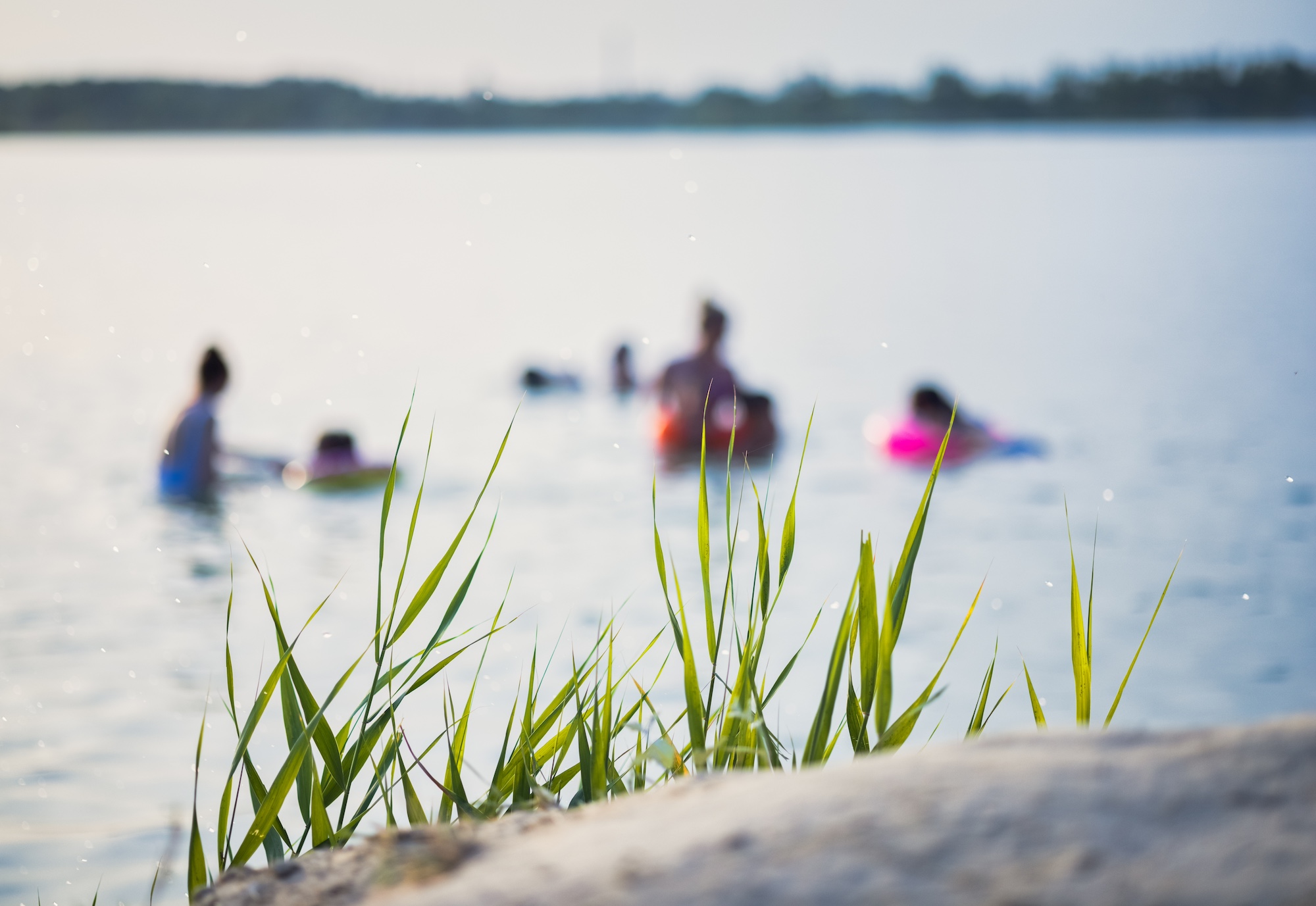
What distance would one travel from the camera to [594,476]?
1193 cm

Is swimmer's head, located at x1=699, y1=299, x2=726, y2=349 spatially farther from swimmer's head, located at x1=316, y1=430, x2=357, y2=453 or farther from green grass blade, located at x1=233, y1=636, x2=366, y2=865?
green grass blade, located at x1=233, y1=636, x2=366, y2=865

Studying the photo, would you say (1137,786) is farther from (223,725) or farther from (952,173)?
(952,173)

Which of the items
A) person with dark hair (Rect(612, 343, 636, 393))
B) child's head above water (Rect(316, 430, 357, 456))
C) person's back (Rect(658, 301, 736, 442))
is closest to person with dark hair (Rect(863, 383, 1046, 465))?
person's back (Rect(658, 301, 736, 442))

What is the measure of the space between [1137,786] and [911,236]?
48965mm

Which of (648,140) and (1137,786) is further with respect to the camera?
(648,140)

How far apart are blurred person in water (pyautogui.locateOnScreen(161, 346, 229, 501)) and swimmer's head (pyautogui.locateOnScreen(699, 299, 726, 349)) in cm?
→ 352

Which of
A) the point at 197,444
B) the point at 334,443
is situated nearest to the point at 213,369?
the point at 197,444

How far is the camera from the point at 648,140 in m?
102

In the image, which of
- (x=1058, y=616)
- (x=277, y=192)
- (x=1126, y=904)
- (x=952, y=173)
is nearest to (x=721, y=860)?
(x=1126, y=904)

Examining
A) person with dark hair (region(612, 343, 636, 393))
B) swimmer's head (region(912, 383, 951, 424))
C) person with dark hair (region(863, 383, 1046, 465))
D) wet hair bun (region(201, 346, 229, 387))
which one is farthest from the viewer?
person with dark hair (region(612, 343, 636, 393))

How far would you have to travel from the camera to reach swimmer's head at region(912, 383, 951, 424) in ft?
33.9

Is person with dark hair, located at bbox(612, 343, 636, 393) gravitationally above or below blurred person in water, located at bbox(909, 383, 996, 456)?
above

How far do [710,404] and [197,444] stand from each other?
153 inches

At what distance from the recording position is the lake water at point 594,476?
643 cm
